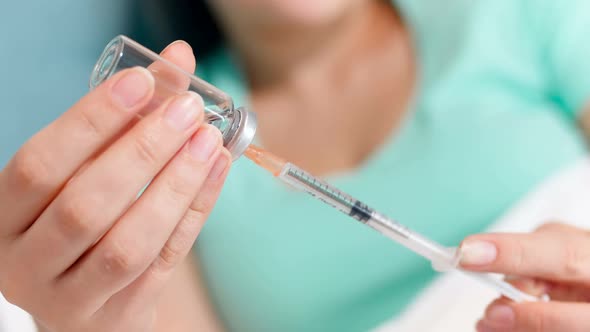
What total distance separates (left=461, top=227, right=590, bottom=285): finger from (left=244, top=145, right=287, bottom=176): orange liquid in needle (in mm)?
211

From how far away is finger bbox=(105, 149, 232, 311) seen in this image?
0.53 m

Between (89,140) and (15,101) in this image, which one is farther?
(15,101)

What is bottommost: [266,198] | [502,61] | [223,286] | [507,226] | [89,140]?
[89,140]

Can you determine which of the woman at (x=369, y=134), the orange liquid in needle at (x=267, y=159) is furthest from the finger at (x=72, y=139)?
the woman at (x=369, y=134)

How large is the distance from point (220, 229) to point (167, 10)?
0.50m

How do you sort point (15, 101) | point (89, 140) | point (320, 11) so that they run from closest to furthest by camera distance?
point (89, 140)
point (320, 11)
point (15, 101)

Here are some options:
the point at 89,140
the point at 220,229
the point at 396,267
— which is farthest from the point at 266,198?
the point at 89,140

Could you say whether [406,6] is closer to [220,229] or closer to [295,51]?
[295,51]

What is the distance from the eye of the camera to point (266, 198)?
1151mm

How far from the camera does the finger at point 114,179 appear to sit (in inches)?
18.6

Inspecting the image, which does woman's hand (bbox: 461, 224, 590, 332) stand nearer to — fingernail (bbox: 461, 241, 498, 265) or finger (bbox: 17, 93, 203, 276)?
fingernail (bbox: 461, 241, 498, 265)

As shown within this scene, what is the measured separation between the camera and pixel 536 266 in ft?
2.13

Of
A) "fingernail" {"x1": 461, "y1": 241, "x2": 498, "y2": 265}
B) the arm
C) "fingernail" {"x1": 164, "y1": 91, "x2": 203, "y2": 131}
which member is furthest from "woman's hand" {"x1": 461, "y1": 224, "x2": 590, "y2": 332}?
the arm

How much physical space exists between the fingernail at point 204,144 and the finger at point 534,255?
0.29 m
